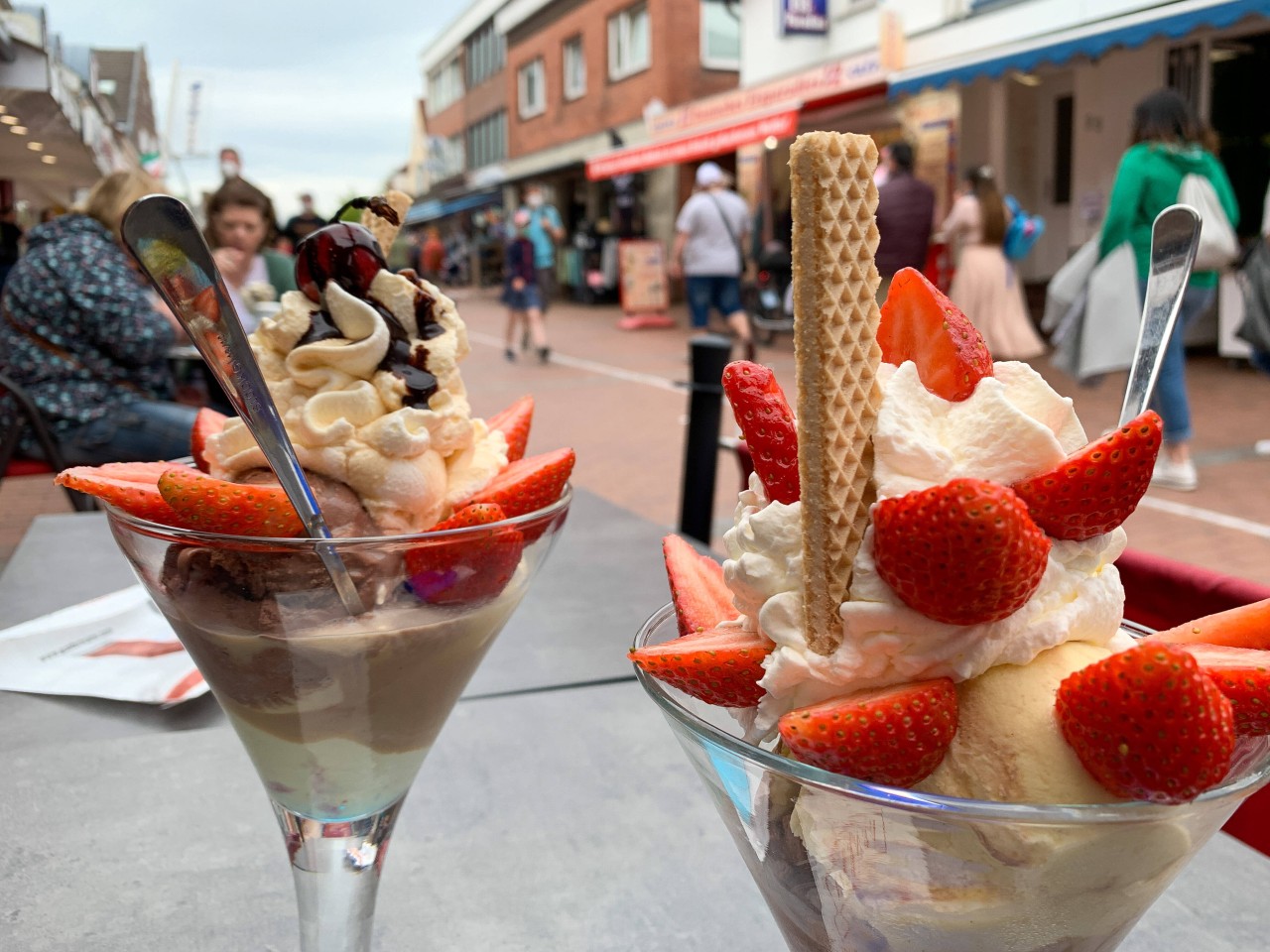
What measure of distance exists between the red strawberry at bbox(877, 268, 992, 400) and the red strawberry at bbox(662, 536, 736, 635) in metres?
0.22

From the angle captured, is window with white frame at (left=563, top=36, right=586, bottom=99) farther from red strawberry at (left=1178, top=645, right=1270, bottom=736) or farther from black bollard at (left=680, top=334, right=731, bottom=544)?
red strawberry at (left=1178, top=645, right=1270, bottom=736)

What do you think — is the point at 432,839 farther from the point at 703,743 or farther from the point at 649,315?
the point at 649,315

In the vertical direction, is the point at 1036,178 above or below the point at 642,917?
A: above

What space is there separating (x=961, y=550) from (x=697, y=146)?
43.1 feet

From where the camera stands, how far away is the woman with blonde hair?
6871 millimetres

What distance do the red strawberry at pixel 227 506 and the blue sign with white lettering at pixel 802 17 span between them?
422 inches

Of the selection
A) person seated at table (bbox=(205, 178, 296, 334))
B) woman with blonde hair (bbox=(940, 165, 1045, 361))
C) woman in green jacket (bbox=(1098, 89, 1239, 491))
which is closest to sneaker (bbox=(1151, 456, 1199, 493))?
woman in green jacket (bbox=(1098, 89, 1239, 491))

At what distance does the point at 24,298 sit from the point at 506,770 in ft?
9.55

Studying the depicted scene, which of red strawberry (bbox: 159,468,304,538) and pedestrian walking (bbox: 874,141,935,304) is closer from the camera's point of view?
red strawberry (bbox: 159,468,304,538)

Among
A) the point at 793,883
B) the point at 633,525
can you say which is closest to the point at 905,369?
the point at 793,883

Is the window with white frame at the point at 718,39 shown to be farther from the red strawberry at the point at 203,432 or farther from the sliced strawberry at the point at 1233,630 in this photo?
the sliced strawberry at the point at 1233,630

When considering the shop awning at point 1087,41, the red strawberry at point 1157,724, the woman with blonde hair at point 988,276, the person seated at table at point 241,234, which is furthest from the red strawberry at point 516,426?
the shop awning at point 1087,41

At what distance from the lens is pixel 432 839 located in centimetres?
101

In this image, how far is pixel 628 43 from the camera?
56.0 ft
